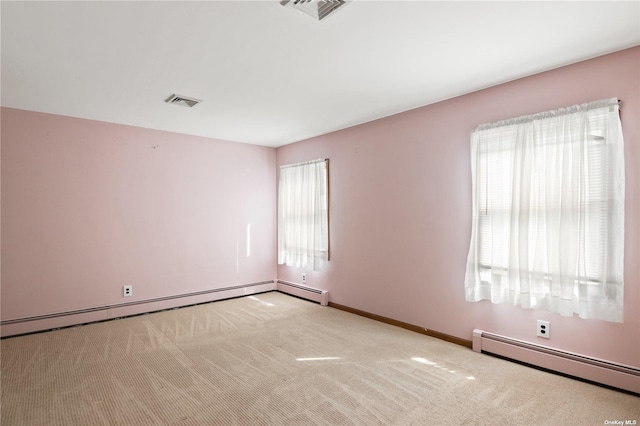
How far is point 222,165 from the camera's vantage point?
538 centimetres

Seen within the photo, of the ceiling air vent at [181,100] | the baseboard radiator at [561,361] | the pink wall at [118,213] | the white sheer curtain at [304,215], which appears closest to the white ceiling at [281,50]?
the ceiling air vent at [181,100]

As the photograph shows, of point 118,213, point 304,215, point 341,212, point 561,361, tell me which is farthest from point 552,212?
point 118,213

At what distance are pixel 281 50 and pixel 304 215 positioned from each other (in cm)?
305

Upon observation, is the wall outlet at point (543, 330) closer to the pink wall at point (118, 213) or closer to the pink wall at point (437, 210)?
the pink wall at point (437, 210)

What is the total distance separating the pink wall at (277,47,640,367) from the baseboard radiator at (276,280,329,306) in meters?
0.11

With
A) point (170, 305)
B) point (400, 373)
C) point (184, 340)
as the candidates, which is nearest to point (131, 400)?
point (184, 340)

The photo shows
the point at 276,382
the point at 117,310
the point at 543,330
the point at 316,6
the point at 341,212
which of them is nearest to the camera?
the point at 316,6

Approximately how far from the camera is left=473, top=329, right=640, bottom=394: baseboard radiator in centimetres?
248

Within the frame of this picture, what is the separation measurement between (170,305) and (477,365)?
392 cm

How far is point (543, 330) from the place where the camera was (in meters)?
2.90

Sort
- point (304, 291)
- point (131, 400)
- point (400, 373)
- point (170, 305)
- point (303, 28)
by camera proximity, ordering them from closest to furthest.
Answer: point (303, 28), point (131, 400), point (400, 373), point (170, 305), point (304, 291)

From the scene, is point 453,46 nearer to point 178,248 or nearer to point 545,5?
point 545,5

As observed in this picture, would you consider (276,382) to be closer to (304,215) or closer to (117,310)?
(117,310)

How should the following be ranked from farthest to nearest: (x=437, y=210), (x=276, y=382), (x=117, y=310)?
1. (x=117, y=310)
2. (x=437, y=210)
3. (x=276, y=382)
